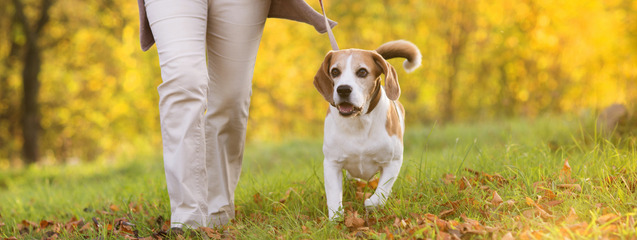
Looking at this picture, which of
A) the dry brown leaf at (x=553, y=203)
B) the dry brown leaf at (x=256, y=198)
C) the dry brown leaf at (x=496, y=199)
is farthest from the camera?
the dry brown leaf at (x=256, y=198)

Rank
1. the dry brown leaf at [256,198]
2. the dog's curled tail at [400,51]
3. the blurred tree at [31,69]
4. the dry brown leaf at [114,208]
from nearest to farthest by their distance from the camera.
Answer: the dog's curled tail at [400,51]
the dry brown leaf at [256,198]
the dry brown leaf at [114,208]
the blurred tree at [31,69]

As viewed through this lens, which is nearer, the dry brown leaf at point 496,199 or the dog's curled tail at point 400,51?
the dry brown leaf at point 496,199

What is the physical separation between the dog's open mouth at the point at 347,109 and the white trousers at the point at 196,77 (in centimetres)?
66

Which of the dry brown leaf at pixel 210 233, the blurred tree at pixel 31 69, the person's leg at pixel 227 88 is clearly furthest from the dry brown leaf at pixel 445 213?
the blurred tree at pixel 31 69

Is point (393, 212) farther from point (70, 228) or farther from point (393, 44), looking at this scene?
point (70, 228)

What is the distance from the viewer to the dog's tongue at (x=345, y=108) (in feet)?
9.62

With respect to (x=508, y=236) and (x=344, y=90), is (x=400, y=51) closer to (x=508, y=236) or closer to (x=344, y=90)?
(x=344, y=90)

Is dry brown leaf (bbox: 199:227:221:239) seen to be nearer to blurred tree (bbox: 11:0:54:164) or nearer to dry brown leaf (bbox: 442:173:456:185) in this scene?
dry brown leaf (bbox: 442:173:456:185)

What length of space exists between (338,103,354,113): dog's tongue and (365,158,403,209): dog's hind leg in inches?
18.0

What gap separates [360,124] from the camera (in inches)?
123

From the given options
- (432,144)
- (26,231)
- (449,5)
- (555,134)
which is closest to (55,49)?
(449,5)

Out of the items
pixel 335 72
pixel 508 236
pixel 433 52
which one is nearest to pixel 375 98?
pixel 335 72

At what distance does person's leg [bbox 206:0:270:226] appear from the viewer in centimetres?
319

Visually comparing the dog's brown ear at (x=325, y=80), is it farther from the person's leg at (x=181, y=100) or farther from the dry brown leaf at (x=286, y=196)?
the dry brown leaf at (x=286, y=196)
